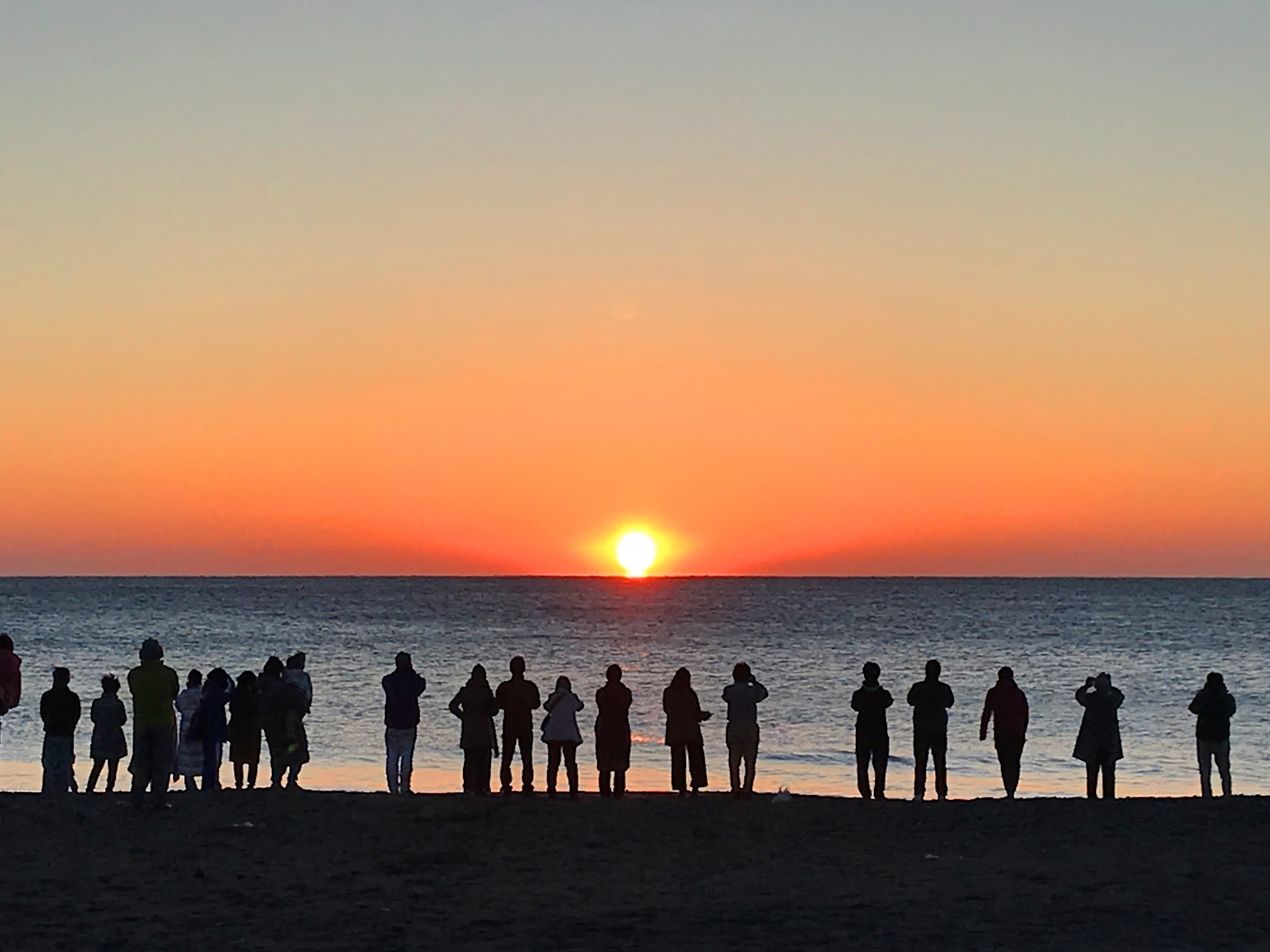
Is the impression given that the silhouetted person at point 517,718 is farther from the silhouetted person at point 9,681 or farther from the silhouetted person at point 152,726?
the silhouetted person at point 9,681

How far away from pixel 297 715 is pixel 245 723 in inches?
27.3

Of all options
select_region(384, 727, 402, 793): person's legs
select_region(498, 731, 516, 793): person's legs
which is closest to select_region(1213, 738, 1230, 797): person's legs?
select_region(498, 731, 516, 793): person's legs

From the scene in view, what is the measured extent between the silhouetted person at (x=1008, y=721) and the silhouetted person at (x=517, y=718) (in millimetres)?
5134

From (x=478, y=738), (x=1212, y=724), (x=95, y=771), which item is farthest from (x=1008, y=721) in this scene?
(x=95, y=771)

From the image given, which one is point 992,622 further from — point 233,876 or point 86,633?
point 233,876

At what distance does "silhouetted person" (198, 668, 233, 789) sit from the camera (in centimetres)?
1920

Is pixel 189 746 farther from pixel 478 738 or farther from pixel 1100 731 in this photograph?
pixel 1100 731

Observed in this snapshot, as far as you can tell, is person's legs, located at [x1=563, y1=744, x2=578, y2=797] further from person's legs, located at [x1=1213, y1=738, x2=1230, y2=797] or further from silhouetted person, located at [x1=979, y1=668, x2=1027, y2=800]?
person's legs, located at [x1=1213, y1=738, x2=1230, y2=797]

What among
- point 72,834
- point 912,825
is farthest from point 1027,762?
point 72,834

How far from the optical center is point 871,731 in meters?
18.6

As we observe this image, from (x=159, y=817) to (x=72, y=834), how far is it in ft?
3.99

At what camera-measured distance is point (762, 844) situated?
49.2 feet

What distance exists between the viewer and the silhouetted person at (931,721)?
1816cm

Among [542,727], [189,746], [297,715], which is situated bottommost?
[189,746]
